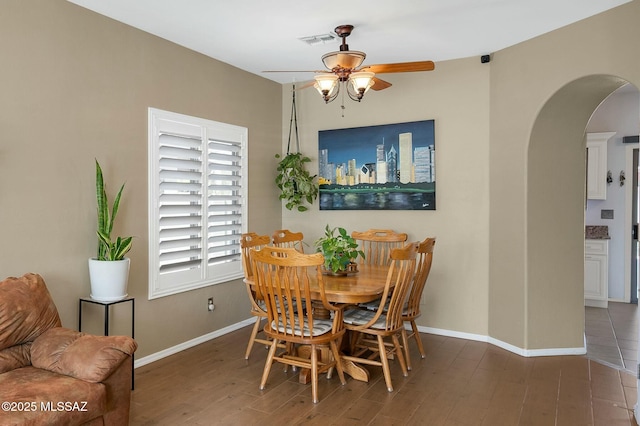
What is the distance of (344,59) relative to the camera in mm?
3365

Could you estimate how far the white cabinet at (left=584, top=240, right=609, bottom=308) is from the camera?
6.04m

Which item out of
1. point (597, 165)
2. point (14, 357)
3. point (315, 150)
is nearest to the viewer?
point (14, 357)

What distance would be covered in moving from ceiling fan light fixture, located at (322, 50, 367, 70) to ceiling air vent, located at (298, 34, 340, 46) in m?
0.81

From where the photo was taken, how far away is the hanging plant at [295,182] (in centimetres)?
539

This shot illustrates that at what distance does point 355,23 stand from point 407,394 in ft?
9.50

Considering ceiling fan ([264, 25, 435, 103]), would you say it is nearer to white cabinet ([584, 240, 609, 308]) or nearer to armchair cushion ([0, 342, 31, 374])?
armchair cushion ([0, 342, 31, 374])

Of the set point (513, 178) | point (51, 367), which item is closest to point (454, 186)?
point (513, 178)

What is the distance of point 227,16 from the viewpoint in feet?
12.1

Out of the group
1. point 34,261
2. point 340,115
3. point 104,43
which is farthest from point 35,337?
point 340,115

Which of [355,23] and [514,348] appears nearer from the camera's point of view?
[355,23]

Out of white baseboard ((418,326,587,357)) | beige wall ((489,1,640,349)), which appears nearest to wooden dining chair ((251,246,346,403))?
white baseboard ((418,326,587,357))

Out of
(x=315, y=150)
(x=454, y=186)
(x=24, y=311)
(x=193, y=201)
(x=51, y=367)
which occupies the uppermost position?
(x=315, y=150)

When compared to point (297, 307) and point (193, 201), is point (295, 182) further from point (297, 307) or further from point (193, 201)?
point (297, 307)

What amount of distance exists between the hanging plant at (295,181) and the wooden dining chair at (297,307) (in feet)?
6.85
